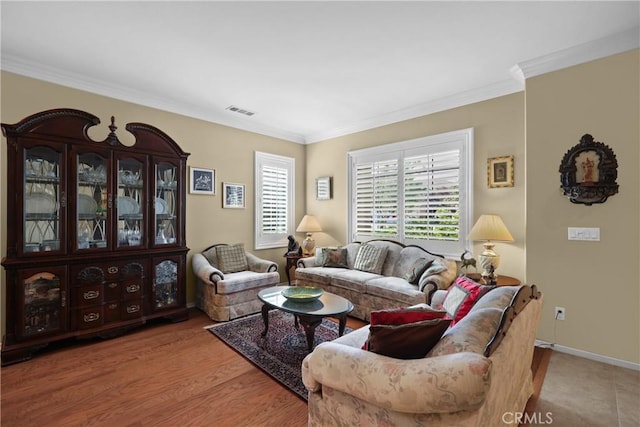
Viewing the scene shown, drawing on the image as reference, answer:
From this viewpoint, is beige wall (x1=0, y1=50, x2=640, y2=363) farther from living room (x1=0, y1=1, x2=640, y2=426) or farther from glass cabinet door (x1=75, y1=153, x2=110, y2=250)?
glass cabinet door (x1=75, y1=153, x2=110, y2=250)

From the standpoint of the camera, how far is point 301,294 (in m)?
3.10

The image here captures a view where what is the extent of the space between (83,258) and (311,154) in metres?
3.86

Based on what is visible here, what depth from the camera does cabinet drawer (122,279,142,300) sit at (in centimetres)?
337

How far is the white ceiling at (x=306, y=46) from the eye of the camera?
A: 2266mm

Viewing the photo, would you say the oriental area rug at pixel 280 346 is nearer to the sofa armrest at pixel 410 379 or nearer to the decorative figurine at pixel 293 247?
the sofa armrest at pixel 410 379

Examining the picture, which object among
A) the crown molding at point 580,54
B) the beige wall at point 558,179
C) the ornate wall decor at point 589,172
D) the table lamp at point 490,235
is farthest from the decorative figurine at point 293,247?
the crown molding at point 580,54

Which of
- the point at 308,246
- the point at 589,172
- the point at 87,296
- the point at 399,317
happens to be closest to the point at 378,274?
the point at 308,246

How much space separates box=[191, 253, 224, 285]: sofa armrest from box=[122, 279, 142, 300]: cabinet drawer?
686 mm

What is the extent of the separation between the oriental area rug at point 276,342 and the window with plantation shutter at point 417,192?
168 cm

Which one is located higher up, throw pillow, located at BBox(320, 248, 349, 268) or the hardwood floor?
throw pillow, located at BBox(320, 248, 349, 268)

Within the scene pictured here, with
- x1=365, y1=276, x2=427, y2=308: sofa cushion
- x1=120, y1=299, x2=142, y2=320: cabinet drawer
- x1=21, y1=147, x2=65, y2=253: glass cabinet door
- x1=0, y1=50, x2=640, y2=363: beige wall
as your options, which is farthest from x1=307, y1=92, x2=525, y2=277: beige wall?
x1=21, y1=147, x2=65, y2=253: glass cabinet door

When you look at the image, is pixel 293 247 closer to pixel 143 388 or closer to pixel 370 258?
pixel 370 258

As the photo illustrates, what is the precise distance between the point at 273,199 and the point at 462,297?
382cm

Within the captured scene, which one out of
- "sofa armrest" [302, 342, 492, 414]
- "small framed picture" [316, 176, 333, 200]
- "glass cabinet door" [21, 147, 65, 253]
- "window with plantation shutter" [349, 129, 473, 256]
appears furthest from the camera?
"small framed picture" [316, 176, 333, 200]
